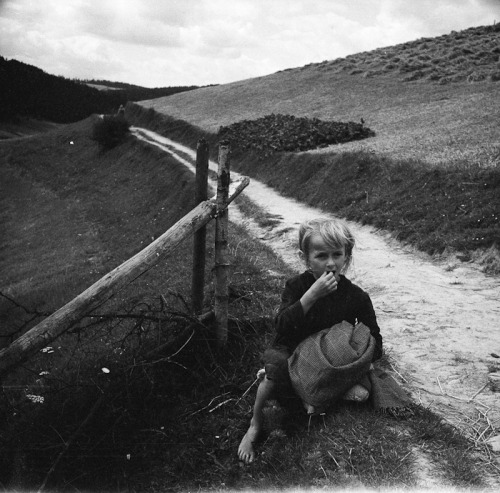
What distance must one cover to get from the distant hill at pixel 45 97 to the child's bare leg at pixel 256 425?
8718cm

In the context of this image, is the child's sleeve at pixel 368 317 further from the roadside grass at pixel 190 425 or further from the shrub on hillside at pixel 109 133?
the shrub on hillside at pixel 109 133

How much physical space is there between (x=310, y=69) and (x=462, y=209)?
3863 centimetres

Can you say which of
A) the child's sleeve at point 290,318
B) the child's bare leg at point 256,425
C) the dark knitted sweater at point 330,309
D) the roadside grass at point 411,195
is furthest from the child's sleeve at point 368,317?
the roadside grass at point 411,195

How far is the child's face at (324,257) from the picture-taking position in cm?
304

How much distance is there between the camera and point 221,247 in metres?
4.35

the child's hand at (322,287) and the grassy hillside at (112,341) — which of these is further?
the grassy hillside at (112,341)

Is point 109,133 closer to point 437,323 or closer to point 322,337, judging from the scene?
point 437,323

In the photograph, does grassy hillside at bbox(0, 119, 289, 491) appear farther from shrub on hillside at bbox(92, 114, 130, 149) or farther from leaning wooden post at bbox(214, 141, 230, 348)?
shrub on hillside at bbox(92, 114, 130, 149)

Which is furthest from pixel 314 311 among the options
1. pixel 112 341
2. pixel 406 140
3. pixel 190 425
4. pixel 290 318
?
pixel 406 140

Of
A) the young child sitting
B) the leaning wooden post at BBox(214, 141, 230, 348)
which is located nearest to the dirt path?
the young child sitting

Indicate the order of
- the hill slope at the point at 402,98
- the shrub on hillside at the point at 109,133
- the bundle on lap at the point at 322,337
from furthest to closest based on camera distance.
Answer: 1. the shrub on hillside at the point at 109,133
2. the hill slope at the point at 402,98
3. the bundle on lap at the point at 322,337

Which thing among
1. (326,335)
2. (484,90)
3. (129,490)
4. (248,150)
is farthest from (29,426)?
(484,90)

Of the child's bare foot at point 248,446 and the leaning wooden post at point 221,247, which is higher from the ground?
the leaning wooden post at point 221,247

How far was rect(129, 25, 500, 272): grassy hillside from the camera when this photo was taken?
309 inches
